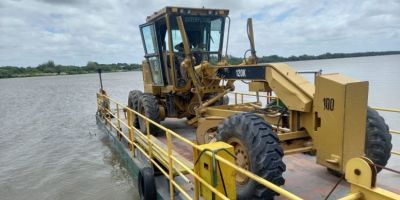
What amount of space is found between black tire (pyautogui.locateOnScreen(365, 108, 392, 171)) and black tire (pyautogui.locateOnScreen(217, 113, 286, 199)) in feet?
4.68

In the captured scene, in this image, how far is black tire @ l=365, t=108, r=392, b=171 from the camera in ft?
14.7

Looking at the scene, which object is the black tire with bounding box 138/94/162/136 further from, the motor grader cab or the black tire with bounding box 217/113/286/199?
the black tire with bounding box 217/113/286/199

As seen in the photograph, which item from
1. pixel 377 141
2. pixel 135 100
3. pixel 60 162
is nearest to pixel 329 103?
pixel 377 141

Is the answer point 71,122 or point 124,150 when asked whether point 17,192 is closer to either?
point 124,150

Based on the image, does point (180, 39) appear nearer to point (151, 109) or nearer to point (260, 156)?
point (151, 109)

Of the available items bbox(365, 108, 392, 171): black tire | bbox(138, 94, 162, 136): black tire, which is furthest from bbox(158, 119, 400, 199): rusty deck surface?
bbox(138, 94, 162, 136): black tire

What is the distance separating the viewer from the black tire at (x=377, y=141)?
4492mm

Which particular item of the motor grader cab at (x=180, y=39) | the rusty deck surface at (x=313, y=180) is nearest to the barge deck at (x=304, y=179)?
the rusty deck surface at (x=313, y=180)

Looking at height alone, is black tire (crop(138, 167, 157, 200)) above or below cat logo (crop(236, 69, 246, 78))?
below

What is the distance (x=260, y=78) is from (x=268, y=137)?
1.34 metres

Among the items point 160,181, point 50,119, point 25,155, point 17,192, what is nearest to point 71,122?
point 50,119

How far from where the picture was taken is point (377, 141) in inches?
177

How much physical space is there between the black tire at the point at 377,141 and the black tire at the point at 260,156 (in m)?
1.43

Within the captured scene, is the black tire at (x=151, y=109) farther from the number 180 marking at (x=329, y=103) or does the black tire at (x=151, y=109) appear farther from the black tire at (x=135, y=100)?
the number 180 marking at (x=329, y=103)
